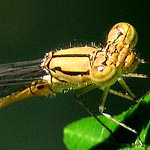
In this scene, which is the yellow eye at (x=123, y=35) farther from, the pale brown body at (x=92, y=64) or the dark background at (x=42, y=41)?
the dark background at (x=42, y=41)

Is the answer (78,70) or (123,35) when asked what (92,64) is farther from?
(123,35)

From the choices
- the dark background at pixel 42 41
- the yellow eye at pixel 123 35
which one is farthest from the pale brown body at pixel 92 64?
the dark background at pixel 42 41

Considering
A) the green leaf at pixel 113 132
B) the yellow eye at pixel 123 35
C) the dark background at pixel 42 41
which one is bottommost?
the green leaf at pixel 113 132

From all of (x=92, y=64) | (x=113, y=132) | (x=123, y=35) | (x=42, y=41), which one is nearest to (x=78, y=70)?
(x=92, y=64)

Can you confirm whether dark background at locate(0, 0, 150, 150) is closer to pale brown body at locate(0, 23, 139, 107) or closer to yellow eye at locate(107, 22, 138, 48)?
pale brown body at locate(0, 23, 139, 107)

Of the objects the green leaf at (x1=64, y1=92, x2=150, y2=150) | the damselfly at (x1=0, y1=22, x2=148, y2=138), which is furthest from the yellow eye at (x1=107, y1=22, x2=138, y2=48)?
the green leaf at (x1=64, y1=92, x2=150, y2=150)

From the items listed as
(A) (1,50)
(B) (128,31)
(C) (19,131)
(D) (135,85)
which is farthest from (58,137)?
(B) (128,31)
